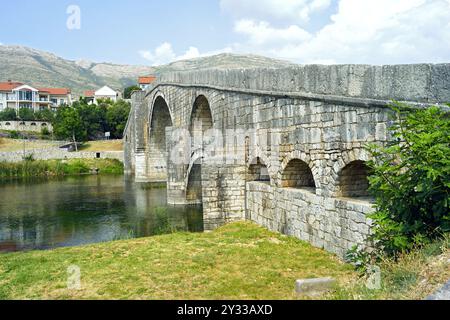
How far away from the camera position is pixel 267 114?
11.1 metres

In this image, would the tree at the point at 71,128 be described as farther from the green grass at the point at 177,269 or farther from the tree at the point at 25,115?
the green grass at the point at 177,269

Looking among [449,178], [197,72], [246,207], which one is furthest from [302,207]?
[197,72]

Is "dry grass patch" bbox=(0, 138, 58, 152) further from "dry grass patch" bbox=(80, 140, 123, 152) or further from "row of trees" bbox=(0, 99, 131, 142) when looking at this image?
"dry grass patch" bbox=(80, 140, 123, 152)

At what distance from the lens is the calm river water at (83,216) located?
1564 centimetres

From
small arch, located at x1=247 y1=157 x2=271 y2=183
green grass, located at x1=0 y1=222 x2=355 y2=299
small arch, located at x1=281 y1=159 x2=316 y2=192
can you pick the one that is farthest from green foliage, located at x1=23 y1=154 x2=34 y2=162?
small arch, located at x1=281 y1=159 x2=316 y2=192

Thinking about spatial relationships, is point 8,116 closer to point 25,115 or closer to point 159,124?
point 25,115

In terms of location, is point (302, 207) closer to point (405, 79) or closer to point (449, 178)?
point (405, 79)

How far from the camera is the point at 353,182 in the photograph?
8289 mm

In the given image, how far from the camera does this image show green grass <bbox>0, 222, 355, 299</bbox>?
6.44 m

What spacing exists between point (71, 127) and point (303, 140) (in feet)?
165

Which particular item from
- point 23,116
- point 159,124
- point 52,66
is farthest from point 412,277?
point 52,66

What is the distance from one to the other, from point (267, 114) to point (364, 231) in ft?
15.2

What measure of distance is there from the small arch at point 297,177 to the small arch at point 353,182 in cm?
207

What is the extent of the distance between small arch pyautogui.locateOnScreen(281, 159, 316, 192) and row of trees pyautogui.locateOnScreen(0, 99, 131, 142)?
161ft
